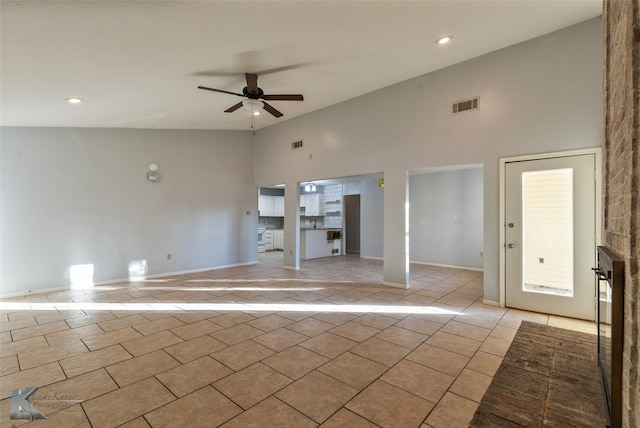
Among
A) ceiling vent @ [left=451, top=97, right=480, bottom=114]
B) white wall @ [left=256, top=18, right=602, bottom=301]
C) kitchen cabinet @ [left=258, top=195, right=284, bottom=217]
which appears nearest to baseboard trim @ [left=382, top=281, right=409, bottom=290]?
white wall @ [left=256, top=18, right=602, bottom=301]

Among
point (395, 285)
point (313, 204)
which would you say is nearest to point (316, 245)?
point (313, 204)

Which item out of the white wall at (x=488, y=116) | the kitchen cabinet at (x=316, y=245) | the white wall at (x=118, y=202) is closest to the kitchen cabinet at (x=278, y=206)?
the kitchen cabinet at (x=316, y=245)

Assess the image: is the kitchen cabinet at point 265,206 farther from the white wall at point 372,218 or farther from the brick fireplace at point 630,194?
the brick fireplace at point 630,194

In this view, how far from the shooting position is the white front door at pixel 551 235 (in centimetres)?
354

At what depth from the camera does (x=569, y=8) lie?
10.7 feet

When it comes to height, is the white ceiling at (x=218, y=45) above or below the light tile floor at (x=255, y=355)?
above

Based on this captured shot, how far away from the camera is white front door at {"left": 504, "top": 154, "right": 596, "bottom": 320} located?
3.54 m

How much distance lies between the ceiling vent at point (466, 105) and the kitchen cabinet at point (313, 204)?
6.51 meters

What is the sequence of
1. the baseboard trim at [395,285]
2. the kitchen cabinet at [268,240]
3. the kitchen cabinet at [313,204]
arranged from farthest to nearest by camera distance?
the kitchen cabinet at [268,240]
the kitchen cabinet at [313,204]
the baseboard trim at [395,285]

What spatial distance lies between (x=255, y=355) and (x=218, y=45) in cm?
334

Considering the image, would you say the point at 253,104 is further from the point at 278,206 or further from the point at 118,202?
the point at 278,206

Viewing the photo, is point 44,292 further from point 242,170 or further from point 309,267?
point 309,267

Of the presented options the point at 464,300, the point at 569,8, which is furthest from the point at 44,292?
the point at 569,8

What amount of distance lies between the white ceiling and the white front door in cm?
184
